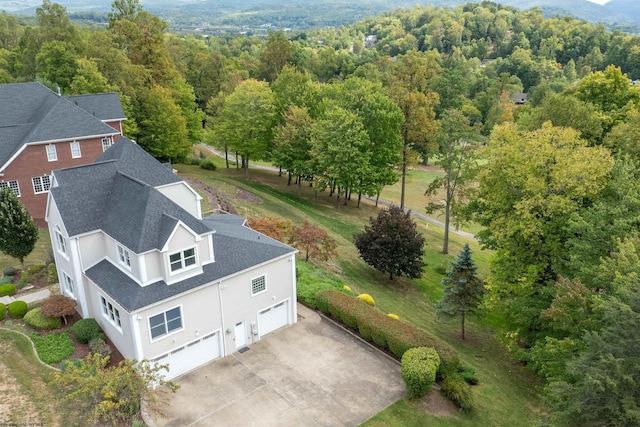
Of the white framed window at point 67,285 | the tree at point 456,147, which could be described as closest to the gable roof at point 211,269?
the white framed window at point 67,285

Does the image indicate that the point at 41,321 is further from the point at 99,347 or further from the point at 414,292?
the point at 414,292

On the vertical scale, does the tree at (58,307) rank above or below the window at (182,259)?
Answer: below

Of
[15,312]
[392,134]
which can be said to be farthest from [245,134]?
[15,312]

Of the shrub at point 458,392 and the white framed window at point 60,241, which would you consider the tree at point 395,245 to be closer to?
the shrub at point 458,392

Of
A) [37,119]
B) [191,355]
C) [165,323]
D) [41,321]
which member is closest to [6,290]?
[41,321]

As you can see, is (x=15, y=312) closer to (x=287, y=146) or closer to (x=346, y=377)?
(x=346, y=377)

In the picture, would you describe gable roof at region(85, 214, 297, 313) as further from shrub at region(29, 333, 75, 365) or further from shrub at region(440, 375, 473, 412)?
shrub at region(440, 375, 473, 412)
